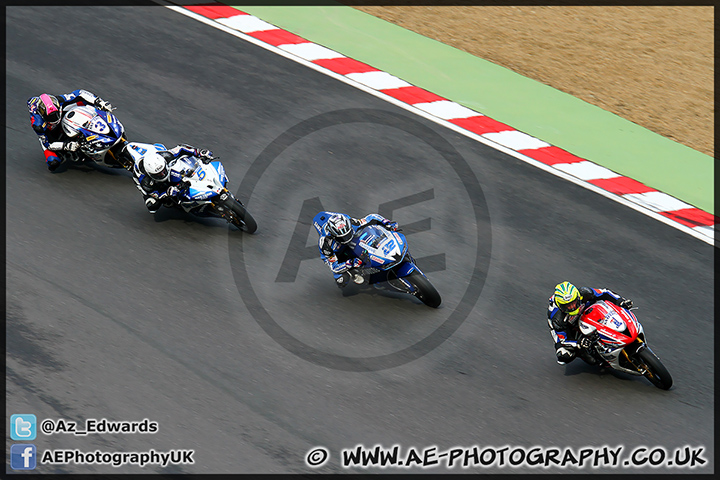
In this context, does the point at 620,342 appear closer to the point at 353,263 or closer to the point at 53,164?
the point at 353,263

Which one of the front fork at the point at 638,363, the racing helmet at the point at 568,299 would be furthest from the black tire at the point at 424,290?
the front fork at the point at 638,363

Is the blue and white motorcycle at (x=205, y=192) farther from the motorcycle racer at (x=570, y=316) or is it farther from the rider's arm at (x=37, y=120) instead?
the motorcycle racer at (x=570, y=316)

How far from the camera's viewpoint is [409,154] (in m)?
15.4

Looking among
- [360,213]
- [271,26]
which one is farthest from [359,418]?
[271,26]

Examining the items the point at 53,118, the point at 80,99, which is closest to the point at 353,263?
the point at 80,99

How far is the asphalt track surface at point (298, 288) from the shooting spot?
404 inches

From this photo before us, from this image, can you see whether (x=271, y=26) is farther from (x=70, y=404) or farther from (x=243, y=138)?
(x=70, y=404)

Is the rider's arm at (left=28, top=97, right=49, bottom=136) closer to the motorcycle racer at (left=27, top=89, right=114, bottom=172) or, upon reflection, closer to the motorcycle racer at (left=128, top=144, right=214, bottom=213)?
the motorcycle racer at (left=27, top=89, right=114, bottom=172)

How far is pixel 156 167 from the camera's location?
1224 centimetres

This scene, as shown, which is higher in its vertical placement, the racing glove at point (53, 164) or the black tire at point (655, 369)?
the racing glove at point (53, 164)

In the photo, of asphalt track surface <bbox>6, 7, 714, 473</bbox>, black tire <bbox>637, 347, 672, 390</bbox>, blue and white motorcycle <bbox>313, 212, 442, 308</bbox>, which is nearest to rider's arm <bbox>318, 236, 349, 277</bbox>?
blue and white motorcycle <bbox>313, 212, 442, 308</bbox>

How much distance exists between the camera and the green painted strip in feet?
51.0

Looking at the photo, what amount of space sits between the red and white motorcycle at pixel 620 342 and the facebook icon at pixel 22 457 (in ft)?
22.9

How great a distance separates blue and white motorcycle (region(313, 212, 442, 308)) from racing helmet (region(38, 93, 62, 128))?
15.8 ft
